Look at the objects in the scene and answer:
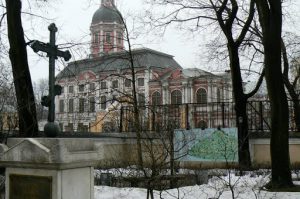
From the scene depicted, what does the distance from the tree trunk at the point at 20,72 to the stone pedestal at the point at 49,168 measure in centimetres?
639

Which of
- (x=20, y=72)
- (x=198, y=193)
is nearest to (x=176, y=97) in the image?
(x=20, y=72)

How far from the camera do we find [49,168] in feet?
16.9

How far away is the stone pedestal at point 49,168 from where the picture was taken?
5.11m

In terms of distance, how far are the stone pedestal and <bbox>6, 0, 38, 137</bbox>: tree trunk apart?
252 inches

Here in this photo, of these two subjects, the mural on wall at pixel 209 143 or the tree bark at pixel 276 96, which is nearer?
the tree bark at pixel 276 96

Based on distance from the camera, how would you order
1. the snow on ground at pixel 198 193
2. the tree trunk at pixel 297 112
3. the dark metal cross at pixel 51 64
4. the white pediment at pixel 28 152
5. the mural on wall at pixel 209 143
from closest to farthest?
the white pediment at pixel 28 152 → the dark metal cross at pixel 51 64 → the snow on ground at pixel 198 193 → the mural on wall at pixel 209 143 → the tree trunk at pixel 297 112

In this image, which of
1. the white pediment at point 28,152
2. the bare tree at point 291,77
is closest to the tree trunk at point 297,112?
the bare tree at point 291,77

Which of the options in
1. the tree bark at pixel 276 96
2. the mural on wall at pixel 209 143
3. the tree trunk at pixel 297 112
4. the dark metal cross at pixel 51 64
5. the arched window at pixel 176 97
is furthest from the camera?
the arched window at pixel 176 97

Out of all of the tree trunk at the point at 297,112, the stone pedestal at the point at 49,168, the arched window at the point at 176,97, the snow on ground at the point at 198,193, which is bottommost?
the snow on ground at the point at 198,193

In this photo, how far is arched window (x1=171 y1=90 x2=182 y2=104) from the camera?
207 feet

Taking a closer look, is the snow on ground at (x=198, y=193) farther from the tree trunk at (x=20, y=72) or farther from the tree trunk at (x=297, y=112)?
the tree trunk at (x=297, y=112)

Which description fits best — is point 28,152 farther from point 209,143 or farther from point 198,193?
point 209,143

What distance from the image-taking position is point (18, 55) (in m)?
12.5

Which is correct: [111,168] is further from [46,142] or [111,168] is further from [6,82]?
[46,142]
